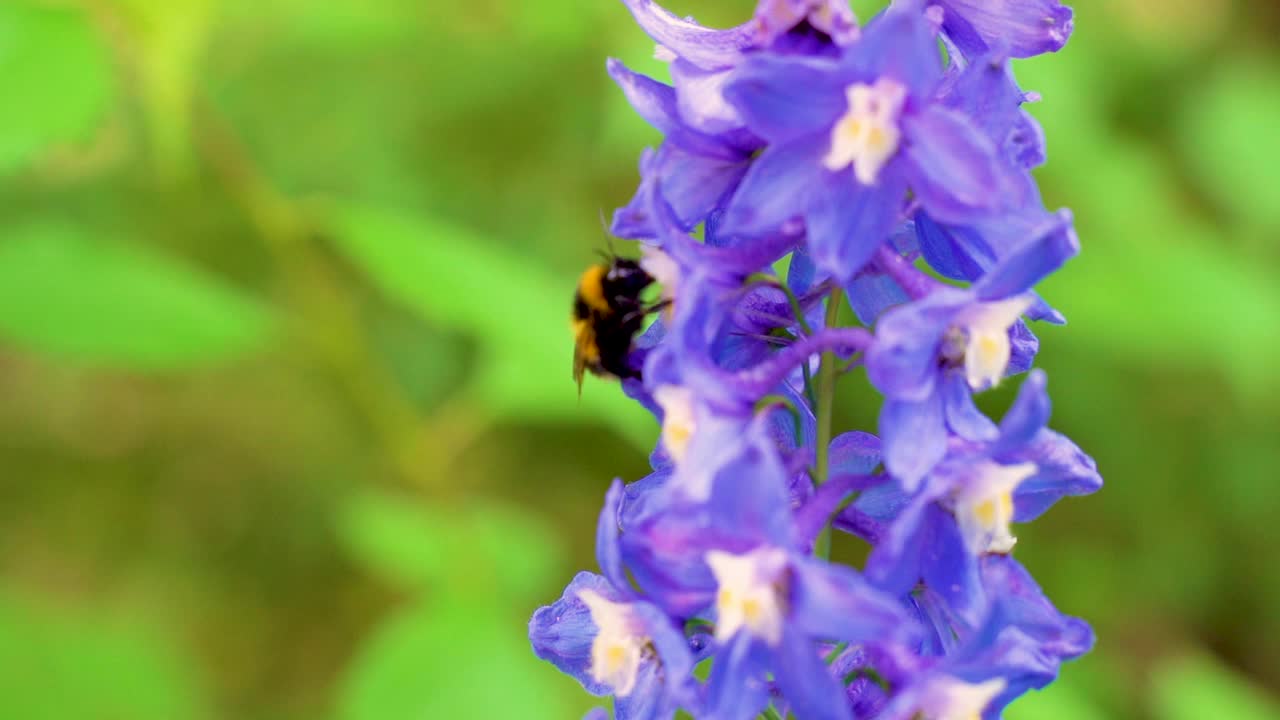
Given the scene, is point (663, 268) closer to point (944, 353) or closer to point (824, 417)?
point (824, 417)

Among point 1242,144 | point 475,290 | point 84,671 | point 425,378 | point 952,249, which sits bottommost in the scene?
point 84,671

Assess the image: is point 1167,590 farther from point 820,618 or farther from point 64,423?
point 64,423

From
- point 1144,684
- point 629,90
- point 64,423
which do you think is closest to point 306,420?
point 64,423

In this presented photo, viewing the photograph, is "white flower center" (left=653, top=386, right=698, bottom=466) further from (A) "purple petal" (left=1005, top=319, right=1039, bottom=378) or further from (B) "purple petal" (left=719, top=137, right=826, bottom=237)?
(A) "purple petal" (left=1005, top=319, right=1039, bottom=378)

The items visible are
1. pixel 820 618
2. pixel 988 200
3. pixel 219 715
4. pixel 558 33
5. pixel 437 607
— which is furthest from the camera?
pixel 219 715

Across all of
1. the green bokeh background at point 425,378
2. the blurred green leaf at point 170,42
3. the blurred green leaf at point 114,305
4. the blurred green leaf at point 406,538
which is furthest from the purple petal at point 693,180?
the blurred green leaf at point 406,538

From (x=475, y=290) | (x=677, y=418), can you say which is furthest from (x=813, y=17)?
(x=475, y=290)
